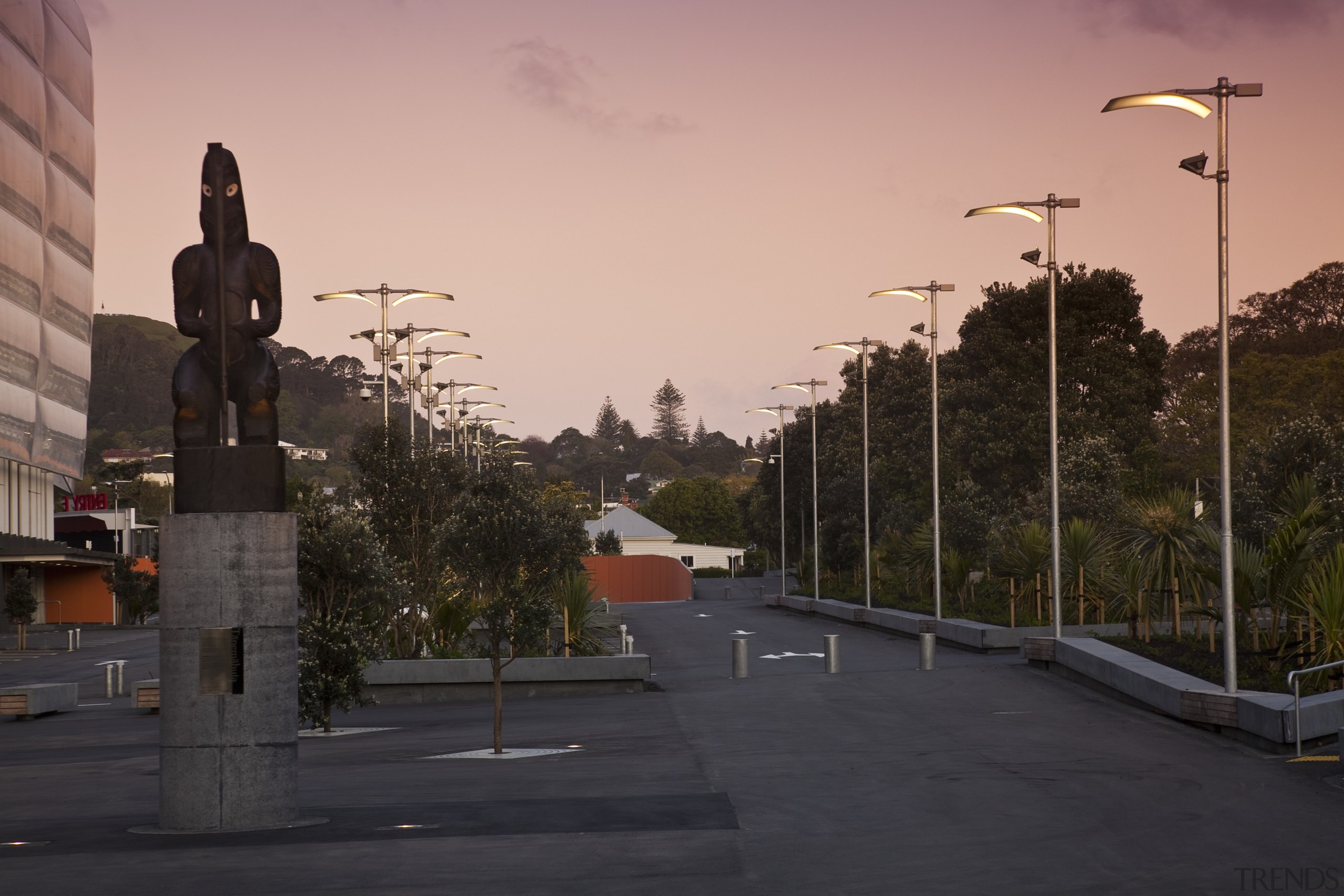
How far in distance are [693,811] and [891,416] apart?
78.2 meters

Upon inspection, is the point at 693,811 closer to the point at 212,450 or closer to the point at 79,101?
the point at 212,450

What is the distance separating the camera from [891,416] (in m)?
90.3

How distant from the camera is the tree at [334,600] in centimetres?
2258

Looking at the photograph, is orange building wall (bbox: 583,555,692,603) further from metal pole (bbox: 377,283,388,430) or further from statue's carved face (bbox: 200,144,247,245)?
statue's carved face (bbox: 200,144,247,245)

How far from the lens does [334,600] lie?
23.3 meters

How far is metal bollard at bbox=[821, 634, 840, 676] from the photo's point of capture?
102 ft

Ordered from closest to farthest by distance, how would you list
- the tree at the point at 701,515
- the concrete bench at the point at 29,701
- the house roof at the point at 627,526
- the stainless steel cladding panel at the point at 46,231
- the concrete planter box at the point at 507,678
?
the concrete planter box at the point at 507,678 < the concrete bench at the point at 29,701 < the stainless steel cladding panel at the point at 46,231 < the house roof at the point at 627,526 < the tree at the point at 701,515

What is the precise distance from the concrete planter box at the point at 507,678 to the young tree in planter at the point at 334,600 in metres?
5.87

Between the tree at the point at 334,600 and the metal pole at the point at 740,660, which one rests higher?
the tree at the point at 334,600

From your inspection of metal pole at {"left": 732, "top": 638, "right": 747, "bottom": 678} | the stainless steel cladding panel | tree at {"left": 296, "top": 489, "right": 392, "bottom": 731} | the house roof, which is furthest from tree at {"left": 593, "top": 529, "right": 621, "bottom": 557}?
tree at {"left": 296, "top": 489, "right": 392, "bottom": 731}

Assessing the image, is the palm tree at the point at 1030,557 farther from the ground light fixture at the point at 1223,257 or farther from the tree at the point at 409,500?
the ground light fixture at the point at 1223,257

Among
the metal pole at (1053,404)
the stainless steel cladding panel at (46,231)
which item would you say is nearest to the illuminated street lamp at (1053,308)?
the metal pole at (1053,404)

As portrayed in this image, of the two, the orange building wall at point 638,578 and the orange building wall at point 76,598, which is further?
the orange building wall at point 638,578

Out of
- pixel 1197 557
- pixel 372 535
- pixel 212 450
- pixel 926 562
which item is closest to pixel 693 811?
pixel 212 450
